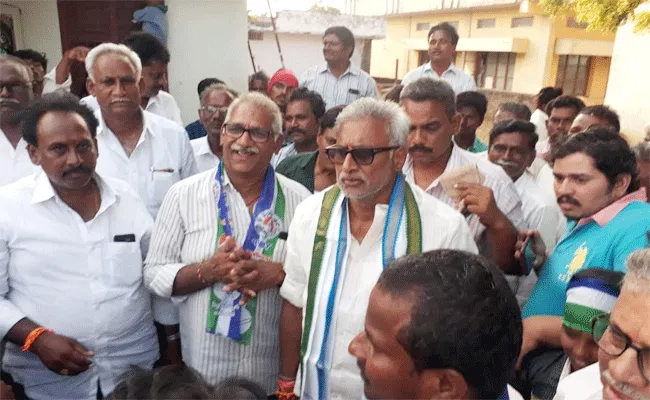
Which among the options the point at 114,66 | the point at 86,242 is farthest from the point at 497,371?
the point at 114,66

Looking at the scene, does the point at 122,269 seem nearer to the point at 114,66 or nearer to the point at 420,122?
the point at 114,66

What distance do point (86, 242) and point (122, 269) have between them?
22cm

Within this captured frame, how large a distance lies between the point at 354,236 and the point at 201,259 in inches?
31.4

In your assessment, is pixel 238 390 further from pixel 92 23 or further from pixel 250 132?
pixel 92 23

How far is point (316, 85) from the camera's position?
6.00m

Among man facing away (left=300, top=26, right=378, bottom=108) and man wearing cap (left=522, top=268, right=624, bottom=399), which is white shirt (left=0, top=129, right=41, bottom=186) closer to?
man wearing cap (left=522, top=268, right=624, bottom=399)

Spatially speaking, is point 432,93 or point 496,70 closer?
point 432,93

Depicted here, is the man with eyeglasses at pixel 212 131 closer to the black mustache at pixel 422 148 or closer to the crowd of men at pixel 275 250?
the crowd of men at pixel 275 250

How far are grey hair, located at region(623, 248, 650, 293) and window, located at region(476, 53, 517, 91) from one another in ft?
65.2

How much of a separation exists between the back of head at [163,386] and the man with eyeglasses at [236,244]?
41.3 inches

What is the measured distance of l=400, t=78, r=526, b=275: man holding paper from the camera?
99.3 inches

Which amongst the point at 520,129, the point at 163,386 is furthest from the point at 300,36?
the point at 163,386

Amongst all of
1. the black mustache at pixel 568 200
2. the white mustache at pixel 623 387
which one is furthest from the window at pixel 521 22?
the white mustache at pixel 623 387

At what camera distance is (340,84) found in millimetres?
5934
